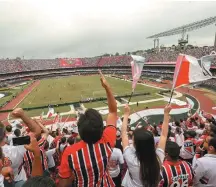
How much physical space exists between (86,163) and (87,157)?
0.26ft

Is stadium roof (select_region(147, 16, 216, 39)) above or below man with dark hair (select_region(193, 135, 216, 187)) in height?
above

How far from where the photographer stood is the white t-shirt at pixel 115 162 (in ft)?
17.9

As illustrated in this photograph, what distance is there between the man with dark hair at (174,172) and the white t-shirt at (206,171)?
0.20m

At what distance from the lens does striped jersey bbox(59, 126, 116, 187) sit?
297 cm

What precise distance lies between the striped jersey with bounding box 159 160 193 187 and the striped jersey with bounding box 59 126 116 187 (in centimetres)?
119

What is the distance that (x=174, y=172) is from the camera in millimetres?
3773

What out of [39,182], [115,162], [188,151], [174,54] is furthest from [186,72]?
[174,54]

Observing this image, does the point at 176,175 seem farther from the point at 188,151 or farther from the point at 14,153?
the point at 14,153

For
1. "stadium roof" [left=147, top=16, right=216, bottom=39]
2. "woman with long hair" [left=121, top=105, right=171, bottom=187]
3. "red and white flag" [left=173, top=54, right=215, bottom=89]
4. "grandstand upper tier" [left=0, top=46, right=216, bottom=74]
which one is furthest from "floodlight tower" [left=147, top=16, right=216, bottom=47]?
"woman with long hair" [left=121, top=105, right=171, bottom=187]

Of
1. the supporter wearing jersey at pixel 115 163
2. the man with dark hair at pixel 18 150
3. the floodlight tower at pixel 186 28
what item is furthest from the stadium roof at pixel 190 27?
the man with dark hair at pixel 18 150

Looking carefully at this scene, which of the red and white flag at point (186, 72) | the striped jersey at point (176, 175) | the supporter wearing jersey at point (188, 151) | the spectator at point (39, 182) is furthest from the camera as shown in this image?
the red and white flag at point (186, 72)

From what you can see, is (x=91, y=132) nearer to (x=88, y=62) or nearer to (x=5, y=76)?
(x=5, y=76)

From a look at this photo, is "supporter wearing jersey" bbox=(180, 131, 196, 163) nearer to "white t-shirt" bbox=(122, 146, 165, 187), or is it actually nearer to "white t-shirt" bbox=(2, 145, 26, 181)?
"white t-shirt" bbox=(122, 146, 165, 187)

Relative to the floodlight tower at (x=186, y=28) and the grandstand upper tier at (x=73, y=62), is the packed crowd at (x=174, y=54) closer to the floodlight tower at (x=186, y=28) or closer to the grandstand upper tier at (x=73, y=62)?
the grandstand upper tier at (x=73, y=62)
